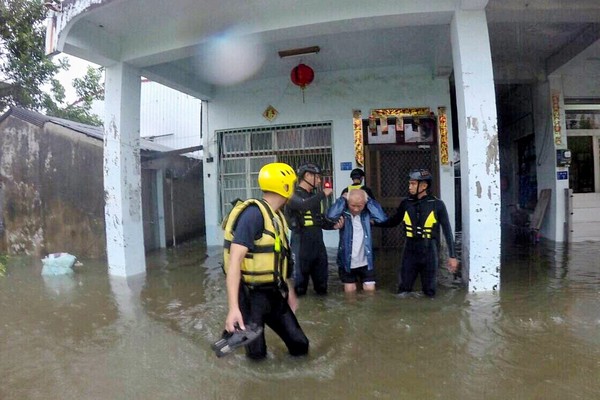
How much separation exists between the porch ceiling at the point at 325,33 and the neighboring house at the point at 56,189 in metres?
2.43

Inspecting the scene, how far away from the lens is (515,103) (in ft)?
34.7

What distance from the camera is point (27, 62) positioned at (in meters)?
11.1

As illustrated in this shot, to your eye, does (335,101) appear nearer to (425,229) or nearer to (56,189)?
(425,229)

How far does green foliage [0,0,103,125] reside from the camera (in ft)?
33.8

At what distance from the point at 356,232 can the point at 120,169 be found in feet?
12.3

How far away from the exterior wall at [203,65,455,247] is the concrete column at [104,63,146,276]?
271 centimetres

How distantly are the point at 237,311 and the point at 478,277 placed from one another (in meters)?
3.32

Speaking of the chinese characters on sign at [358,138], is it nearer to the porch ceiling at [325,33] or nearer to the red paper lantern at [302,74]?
the porch ceiling at [325,33]

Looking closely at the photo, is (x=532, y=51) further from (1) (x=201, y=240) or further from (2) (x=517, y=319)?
(1) (x=201, y=240)

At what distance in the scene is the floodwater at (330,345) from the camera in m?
2.93

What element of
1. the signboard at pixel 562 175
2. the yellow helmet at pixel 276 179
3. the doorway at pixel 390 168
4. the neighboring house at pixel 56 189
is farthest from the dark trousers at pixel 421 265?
the neighboring house at pixel 56 189

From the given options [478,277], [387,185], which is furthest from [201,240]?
[478,277]

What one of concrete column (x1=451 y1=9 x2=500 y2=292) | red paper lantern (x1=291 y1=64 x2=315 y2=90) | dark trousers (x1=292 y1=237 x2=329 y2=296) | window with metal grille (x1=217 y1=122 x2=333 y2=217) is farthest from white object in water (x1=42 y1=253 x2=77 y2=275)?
concrete column (x1=451 y1=9 x2=500 y2=292)

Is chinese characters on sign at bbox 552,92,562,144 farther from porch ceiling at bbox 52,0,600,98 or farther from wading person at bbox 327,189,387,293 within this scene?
wading person at bbox 327,189,387,293
